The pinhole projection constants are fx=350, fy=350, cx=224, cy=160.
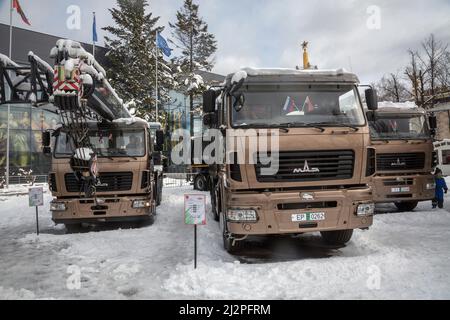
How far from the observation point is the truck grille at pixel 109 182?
30.1ft

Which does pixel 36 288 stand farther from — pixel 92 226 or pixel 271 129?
pixel 92 226

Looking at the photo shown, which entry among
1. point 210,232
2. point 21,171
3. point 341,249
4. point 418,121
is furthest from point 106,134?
point 21,171

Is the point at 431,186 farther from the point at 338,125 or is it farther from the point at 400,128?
the point at 338,125

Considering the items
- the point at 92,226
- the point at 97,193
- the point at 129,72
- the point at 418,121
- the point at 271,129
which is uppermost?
the point at 129,72

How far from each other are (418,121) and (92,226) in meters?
11.0

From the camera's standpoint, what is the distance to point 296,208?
592 centimetres

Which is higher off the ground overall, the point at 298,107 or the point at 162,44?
the point at 162,44

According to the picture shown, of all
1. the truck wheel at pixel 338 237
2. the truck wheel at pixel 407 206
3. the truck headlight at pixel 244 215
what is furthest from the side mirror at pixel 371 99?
the truck wheel at pixel 407 206

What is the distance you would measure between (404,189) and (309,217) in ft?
21.2

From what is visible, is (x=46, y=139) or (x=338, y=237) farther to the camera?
(x=46, y=139)

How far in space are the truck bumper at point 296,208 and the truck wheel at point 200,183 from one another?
→ 14.6 metres

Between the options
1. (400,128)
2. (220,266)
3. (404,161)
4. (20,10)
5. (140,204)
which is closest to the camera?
(220,266)

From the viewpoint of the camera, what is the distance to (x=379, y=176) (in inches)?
436

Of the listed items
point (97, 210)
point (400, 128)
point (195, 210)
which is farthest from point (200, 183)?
point (195, 210)
